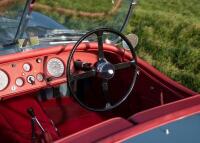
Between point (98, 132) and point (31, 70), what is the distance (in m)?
1.24

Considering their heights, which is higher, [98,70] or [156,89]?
[98,70]

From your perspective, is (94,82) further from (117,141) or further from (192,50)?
(192,50)

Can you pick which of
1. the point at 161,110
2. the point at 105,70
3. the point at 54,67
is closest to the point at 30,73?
the point at 54,67

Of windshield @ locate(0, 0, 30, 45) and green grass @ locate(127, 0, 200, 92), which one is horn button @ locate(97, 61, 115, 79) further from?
green grass @ locate(127, 0, 200, 92)

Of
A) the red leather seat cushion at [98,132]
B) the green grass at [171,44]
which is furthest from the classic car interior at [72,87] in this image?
the green grass at [171,44]

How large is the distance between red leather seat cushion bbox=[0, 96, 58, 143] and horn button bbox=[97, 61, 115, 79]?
759mm

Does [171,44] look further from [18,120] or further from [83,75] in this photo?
[83,75]

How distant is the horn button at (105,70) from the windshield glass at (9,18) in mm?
770

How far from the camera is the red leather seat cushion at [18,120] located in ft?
14.8

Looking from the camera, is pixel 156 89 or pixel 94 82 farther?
pixel 94 82

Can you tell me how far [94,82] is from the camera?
5.09 m

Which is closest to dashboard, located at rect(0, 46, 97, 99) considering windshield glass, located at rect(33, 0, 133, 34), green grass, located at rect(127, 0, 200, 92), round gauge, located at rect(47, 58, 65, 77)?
round gauge, located at rect(47, 58, 65, 77)

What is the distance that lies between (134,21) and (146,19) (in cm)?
38

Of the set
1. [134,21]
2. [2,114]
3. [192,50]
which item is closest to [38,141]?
[2,114]
